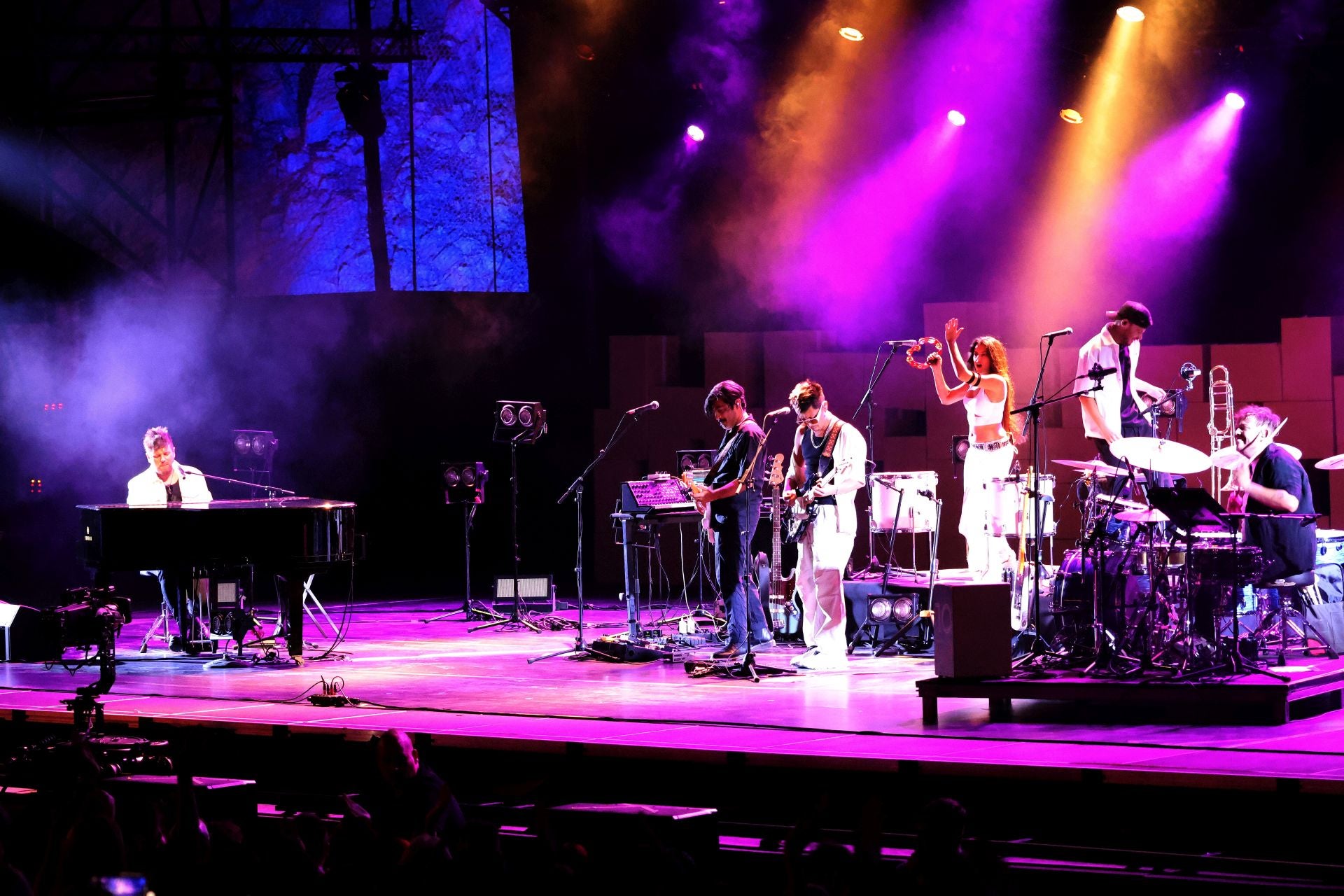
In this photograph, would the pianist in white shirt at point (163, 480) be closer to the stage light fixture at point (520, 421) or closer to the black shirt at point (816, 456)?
the stage light fixture at point (520, 421)

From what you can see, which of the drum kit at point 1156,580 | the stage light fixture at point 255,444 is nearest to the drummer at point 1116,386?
the drum kit at point 1156,580

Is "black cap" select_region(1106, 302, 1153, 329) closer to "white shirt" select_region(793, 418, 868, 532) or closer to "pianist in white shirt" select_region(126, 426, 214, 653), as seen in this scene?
"white shirt" select_region(793, 418, 868, 532)

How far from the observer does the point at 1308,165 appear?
12.3m

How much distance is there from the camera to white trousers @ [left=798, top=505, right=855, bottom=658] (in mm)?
8891

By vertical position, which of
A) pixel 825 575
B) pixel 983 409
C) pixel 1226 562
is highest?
pixel 983 409

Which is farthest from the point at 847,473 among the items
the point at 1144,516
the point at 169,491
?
the point at 169,491

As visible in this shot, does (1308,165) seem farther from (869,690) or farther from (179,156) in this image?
(179,156)

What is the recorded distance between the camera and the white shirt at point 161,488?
1080 centimetres

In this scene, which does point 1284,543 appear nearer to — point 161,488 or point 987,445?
point 987,445

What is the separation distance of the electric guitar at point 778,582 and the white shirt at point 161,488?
4.27m

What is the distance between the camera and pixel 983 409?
8953 millimetres

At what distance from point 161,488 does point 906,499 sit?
219 inches

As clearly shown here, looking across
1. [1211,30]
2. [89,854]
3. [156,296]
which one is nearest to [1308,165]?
[1211,30]

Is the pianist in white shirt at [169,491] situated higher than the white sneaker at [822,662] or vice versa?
the pianist in white shirt at [169,491]
